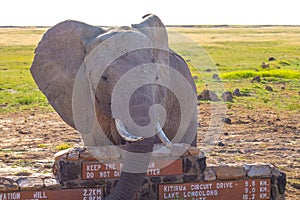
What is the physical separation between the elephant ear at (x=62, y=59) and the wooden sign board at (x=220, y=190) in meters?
1.97

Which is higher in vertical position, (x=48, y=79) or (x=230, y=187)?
(x=48, y=79)

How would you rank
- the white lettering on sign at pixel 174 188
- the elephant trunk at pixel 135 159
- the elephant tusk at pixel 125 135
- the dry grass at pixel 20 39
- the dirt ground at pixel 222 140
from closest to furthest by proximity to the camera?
the elephant tusk at pixel 125 135 → the elephant trunk at pixel 135 159 → the white lettering on sign at pixel 174 188 → the dirt ground at pixel 222 140 → the dry grass at pixel 20 39

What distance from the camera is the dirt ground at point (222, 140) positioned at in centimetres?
1113

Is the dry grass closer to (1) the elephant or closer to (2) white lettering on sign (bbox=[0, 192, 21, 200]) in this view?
(1) the elephant

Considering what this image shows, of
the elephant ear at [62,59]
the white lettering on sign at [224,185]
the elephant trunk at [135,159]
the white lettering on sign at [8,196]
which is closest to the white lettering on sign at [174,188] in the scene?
the white lettering on sign at [224,185]

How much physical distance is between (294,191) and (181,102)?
196cm

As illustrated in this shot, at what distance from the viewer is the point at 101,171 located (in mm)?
7527

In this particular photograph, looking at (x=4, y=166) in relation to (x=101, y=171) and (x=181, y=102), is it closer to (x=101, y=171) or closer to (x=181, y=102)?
(x=181, y=102)

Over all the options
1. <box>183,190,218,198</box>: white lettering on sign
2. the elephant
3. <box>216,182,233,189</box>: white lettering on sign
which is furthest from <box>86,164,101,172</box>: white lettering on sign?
<box>216,182,233,189</box>: white lettering on sign

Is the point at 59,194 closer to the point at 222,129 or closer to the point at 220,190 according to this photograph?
the point at 220,190

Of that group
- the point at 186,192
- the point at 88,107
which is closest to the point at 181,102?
the point at 88,107

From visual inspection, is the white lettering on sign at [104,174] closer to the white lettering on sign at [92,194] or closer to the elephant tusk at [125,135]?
the white lettering on sign at [92,194]

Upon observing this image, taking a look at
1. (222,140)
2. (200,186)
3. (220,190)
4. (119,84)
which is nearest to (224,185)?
(220,190)

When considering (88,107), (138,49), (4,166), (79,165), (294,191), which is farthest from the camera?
(4,166)
